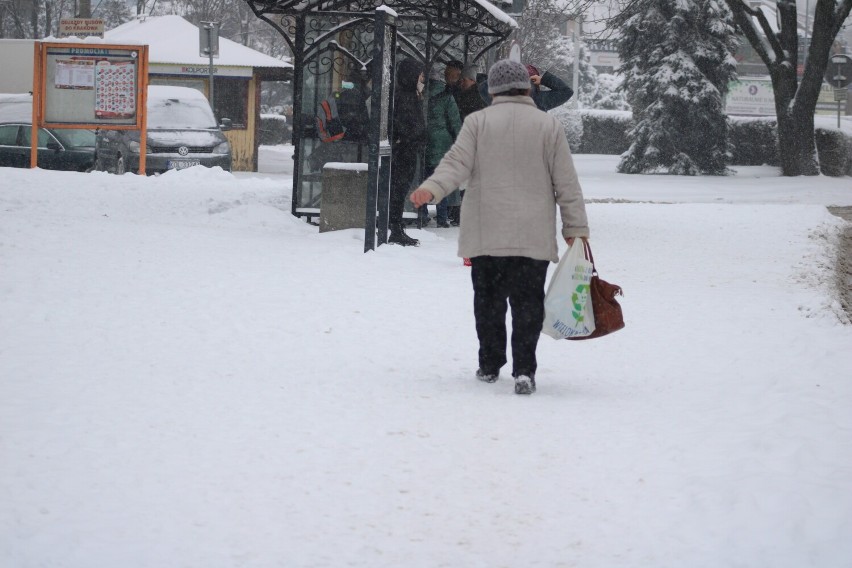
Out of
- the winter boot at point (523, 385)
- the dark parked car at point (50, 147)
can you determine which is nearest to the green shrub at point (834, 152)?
the dark parked car at point (50, 147)

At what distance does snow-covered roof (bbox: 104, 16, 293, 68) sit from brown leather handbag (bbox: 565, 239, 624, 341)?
24.1 metres

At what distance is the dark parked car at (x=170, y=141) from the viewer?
67.9ft

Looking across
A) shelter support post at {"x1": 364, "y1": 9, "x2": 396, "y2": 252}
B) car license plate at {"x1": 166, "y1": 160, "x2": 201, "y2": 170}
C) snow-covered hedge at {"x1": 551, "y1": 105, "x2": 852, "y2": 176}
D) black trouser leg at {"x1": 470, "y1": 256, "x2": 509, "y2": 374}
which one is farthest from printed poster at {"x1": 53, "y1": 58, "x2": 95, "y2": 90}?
snow-covered hedge at {"x1": 551, "y1": 105, "x2": 852, "y2": 176}

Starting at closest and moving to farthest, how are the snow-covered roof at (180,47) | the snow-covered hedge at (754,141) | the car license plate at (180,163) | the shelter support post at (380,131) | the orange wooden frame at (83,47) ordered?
1. the shelter support post at (380,131)
2. the orange wooden frame at (83,47)
3. the car license plate at (180,163)
4. the snow-covered roof at (180,47)
5. the snow-covered hedge at (754,141)

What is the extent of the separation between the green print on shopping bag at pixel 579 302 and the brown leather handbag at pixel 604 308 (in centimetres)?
5

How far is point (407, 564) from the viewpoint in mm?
3795

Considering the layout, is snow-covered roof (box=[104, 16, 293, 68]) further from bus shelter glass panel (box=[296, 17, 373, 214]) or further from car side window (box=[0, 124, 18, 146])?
bus shelter glass panel (box=[296, 17, 373, 214])

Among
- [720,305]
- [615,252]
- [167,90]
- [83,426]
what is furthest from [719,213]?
[83,426]

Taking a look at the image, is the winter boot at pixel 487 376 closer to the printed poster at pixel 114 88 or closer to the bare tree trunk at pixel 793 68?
the printed poster at pixel 114 88

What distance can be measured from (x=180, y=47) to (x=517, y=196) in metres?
27.6

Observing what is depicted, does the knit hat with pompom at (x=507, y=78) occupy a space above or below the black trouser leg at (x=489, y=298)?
above

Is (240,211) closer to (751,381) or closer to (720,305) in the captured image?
(720,305)

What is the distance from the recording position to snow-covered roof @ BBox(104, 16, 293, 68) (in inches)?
1216

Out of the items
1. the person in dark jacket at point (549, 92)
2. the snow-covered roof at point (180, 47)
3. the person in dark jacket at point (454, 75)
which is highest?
Answer: the snow-covered roof at point (180, 47)
